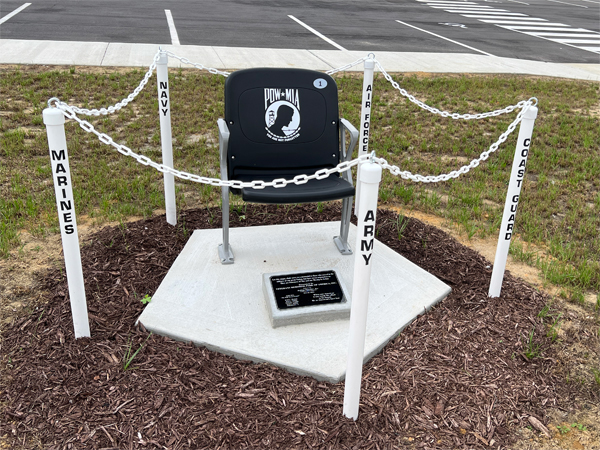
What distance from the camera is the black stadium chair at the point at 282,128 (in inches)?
159

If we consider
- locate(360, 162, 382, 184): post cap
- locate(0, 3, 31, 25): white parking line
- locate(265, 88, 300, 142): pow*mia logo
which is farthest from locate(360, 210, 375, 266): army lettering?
locate(0, 3, 31, 25): white parking line

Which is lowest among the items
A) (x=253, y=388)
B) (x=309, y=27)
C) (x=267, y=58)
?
(x=253, y=388)

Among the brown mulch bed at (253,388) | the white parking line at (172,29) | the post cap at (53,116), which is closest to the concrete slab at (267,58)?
the white parking line at (172,29)

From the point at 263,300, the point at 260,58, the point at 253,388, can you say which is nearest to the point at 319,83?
the point at 263,300

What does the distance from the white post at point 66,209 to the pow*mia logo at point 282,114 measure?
5.70ft

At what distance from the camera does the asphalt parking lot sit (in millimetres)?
12625

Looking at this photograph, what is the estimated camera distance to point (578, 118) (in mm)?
8250

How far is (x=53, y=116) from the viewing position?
2625 millimetres

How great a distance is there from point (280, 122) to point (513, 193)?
1.78 m

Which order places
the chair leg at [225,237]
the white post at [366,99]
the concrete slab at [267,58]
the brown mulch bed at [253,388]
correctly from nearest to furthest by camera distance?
1. the brown mulch bed at [253,388]
2. the chair leg at [225,237]
3. the white post at [366,99]
4. the concrete slab at [267,58]

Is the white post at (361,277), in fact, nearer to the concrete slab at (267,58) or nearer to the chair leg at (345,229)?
the chair leg at (345,229)

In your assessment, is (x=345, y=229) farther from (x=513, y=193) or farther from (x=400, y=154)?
(x=400, y=154)

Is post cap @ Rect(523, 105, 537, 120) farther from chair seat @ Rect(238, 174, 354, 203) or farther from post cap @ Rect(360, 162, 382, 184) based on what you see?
post cap @ Rect(360, 162, 382, 184)

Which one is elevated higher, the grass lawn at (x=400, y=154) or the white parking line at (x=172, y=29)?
the white parking line at (x=172, y=29)
